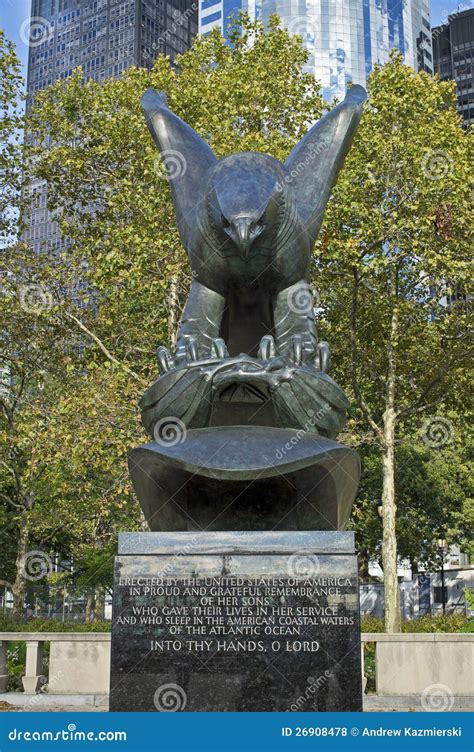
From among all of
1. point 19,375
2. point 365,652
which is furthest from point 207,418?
point 19,375

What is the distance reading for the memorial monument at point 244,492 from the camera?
4.61 meters

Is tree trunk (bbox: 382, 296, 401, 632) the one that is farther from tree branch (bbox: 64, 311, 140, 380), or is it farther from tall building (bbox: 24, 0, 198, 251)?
tall building (bbox: 24, 0, 198, 251)

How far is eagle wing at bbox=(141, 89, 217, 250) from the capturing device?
7066 millimetres

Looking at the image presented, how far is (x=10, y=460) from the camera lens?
22.9 meters

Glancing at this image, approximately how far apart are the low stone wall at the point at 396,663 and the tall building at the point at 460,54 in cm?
8102

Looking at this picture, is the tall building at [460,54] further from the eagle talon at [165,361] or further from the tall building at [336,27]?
the eagle talon at [165,361]

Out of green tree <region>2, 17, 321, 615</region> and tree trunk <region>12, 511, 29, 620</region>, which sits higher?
green tree <region>2, 17, 321, 615</region>

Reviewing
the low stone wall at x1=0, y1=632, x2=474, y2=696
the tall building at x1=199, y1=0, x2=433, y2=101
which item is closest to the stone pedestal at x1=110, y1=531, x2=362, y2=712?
the low stone wall at x1=0, y1=632, x2=474, y2=696

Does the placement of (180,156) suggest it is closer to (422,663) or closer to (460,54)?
(422,663)

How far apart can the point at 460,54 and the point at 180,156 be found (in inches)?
3407

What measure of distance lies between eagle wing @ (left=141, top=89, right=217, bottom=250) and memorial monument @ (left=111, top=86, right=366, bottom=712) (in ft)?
0.34

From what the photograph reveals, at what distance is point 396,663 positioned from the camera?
11031 mm

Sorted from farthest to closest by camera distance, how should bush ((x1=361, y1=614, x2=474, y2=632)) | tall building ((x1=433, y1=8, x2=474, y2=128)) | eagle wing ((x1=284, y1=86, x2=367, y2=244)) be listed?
tall building ((x1=433, y1=8, x2=474, y2=128)) → bush ((x1=361, y1=614, x2=474, y2=632)) → eagle wing ((x1=284, y1=86, x2=367, y2=244))

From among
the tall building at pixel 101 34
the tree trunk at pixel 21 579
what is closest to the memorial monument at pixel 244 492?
the tree trunk at pixel 21 579
